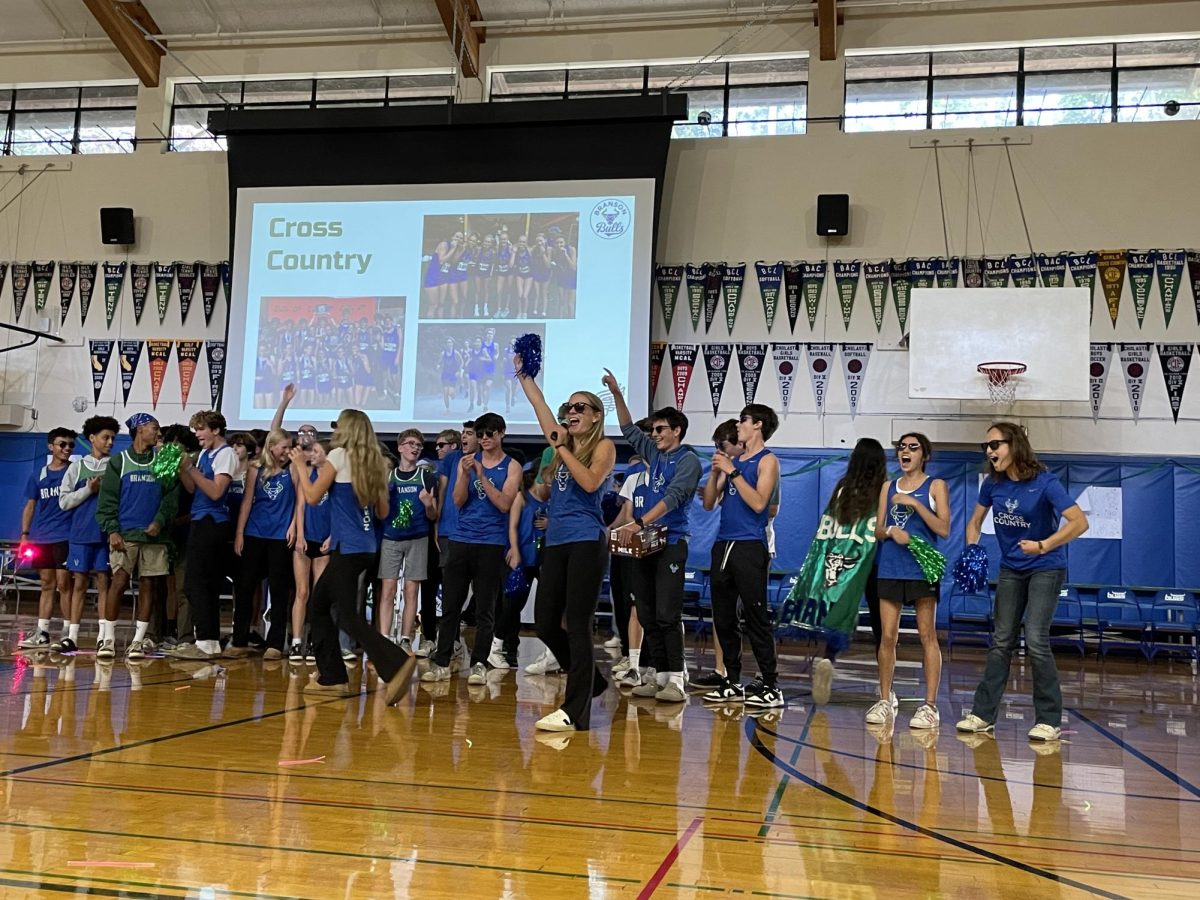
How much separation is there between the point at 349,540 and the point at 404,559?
1.84 metres

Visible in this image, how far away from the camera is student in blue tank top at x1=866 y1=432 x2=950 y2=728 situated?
5.10 m

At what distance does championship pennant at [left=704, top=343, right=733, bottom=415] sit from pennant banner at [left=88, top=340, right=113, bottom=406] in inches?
306

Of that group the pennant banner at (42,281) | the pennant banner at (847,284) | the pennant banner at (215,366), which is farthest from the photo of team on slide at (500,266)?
the pennant banner at (42,281)

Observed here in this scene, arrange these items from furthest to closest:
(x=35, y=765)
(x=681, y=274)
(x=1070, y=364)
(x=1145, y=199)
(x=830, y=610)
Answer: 1. (x=681, y=274)
2. (x=1145, y=199)
3. (x=1070, y=364)
4. (x=830, y=610)
5. (x=35, y=765)

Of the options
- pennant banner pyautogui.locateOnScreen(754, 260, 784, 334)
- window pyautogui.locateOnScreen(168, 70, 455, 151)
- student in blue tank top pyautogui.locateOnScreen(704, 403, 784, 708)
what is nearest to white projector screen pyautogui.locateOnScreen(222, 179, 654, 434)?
pennant banner pyautogui.locateOnScreen(754, 260, 784, 334)

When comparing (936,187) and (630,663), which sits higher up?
(936,187)

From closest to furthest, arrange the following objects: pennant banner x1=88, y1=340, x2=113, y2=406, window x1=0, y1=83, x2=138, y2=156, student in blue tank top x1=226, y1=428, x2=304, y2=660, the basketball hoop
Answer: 1. student in blue tank top x1=226, y1=428, x2=304, y2=660
2. the basketball hoop
3. pennant banner x1=88, y1=340, x2=113, y2=406
4. window x1=0, y1=83, x2=138, y2=156

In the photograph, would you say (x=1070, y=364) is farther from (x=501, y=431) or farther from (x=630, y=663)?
(x=501, y=431)

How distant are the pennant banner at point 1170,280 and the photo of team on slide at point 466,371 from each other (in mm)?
6887

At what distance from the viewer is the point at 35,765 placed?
3.29 m

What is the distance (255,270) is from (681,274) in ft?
16.8

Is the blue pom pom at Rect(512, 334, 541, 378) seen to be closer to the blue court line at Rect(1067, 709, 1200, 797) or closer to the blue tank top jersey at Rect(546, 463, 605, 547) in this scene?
the blue tank top jersey at Rect(546, 463, 605, 547)

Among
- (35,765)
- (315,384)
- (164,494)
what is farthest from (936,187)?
(35,765)

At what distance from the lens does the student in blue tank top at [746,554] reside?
5332 millimetres
